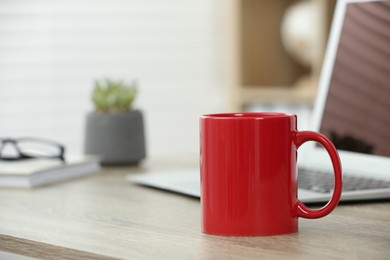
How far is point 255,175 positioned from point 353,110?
507mm

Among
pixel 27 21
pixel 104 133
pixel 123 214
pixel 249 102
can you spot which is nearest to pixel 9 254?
pixel 123 214

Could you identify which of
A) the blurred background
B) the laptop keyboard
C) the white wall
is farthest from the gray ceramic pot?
the white wall

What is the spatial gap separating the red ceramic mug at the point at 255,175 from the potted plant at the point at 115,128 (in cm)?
74

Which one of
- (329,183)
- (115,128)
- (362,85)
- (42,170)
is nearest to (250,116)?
(329,183)

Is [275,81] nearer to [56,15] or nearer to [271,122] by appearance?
[56,15]

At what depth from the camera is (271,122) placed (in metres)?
0.86

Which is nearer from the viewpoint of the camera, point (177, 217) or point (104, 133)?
point (177, 217)

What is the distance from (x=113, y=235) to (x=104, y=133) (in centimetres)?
72

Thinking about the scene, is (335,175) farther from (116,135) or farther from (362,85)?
(116,135)

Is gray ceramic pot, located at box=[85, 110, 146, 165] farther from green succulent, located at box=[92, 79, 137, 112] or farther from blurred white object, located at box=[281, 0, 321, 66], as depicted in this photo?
blurred white object, located at box=[281, 0, 321, 66]

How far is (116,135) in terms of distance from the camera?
5.26 feet

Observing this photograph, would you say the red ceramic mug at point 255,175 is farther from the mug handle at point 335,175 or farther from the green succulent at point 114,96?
the green succulent at point 114,96

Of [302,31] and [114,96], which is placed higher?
[302,31]

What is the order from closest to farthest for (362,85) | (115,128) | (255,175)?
1. (255,175)
2. (362,85)
3. (115,128)
